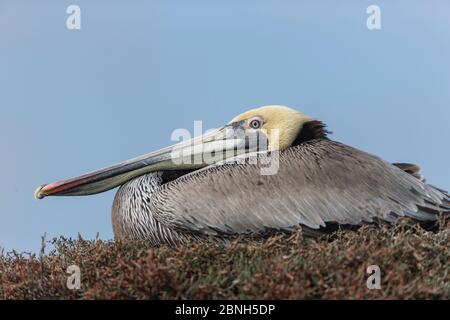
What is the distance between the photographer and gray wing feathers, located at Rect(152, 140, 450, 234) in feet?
23.9

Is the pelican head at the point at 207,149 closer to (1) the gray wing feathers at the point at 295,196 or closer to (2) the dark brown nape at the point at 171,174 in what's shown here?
(2) the dark brown nape at the point at 171,174

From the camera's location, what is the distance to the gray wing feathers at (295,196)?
7289 millimetres

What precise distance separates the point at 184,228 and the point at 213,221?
13.9 inches

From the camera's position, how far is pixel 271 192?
24.3 feet

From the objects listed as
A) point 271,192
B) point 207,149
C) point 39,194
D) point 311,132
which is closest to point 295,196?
point 271,192

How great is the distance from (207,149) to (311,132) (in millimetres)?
1338

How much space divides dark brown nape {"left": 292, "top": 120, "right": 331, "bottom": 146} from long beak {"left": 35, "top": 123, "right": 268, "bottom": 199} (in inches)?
21.5

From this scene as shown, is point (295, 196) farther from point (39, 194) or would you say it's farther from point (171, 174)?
point (39, 194)

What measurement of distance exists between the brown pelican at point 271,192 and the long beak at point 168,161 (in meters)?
0.01

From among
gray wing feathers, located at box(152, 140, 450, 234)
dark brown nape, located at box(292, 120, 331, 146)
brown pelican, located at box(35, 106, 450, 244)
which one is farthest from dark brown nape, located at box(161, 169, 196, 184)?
dark brown nape, located at box(292, 120, 331, 146)

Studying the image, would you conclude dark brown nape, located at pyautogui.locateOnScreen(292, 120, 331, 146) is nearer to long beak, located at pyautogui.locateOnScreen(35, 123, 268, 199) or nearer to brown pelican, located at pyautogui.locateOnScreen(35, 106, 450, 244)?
brown pelican, located at pyautogui.locateOnScreen(35, 106, 450, 244)

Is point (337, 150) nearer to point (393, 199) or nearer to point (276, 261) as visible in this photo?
point (393, 199)
